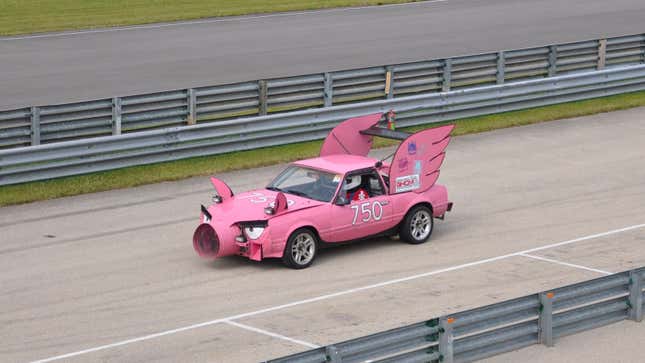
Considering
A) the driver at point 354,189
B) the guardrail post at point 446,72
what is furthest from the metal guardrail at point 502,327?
the guardrail post at point 446,72

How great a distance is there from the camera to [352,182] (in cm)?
1653

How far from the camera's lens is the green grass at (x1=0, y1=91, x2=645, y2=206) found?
20.0 meters

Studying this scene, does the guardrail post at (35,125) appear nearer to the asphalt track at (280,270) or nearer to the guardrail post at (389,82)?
the asphalt track at (280,270)

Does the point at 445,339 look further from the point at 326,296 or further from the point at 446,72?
the point at 446,72

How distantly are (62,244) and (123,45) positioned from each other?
762 inches

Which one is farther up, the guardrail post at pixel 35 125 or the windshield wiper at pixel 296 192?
the guardrail post at pixel 35 125

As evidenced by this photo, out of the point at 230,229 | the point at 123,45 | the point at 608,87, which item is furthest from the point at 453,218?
the point at 123,45

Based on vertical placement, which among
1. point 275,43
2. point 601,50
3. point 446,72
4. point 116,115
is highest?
point 275,43

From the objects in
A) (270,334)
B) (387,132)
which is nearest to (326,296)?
(270,334)

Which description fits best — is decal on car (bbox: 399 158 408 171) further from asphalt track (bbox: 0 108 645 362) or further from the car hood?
the car hood

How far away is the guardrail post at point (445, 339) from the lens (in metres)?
11.6

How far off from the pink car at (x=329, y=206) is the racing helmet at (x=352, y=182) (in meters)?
0.02

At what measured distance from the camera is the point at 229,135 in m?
22.4

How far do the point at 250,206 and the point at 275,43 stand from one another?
803 inches
